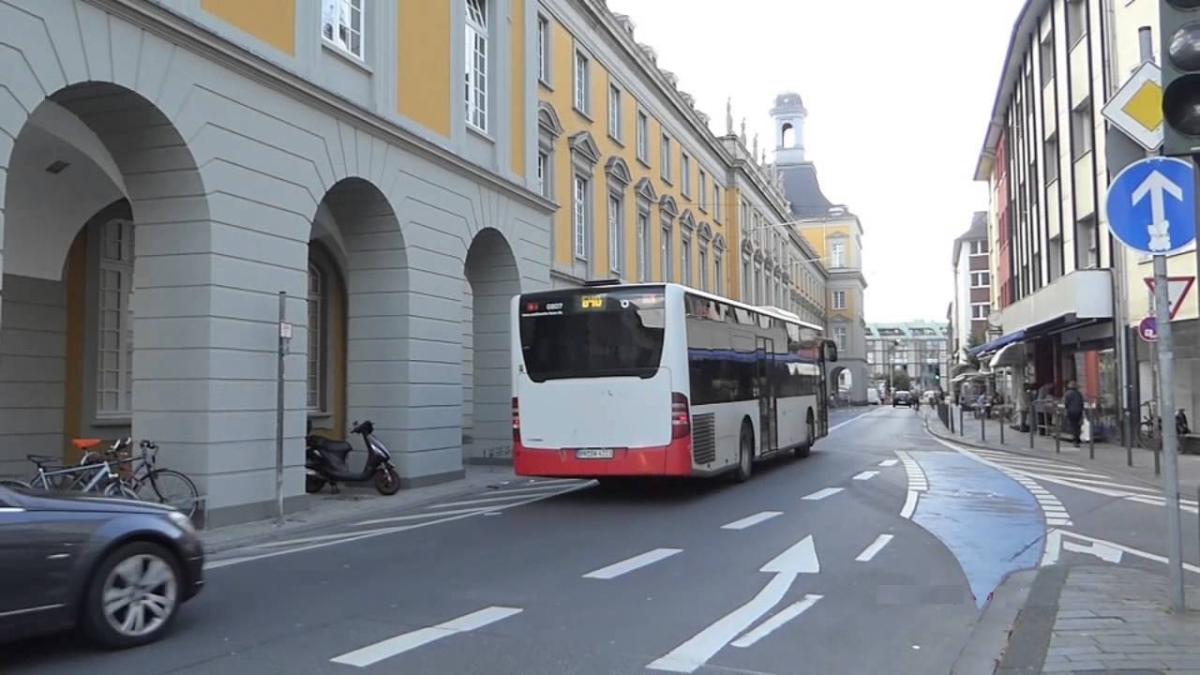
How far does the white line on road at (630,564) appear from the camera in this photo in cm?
848

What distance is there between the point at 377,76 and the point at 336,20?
1051 millimetres

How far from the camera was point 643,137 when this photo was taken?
3609 cm

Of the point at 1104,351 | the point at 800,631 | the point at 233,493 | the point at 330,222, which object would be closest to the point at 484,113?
the point at 330,222

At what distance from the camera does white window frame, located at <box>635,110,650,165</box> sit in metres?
35.4

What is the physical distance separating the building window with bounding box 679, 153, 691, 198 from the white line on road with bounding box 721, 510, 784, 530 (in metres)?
30.1

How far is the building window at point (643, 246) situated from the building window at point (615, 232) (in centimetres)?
195

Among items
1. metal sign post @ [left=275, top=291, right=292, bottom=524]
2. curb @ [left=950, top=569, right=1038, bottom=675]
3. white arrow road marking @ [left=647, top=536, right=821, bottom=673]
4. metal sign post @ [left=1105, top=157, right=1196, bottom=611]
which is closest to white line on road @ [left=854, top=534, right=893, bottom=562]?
white arrow road marking @ [left=647, top=536, right=821, bottom=673]

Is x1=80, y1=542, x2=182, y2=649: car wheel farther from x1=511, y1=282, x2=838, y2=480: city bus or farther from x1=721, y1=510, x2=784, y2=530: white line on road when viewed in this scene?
x1=511, y1=282, x2=838, y2=480: city bus

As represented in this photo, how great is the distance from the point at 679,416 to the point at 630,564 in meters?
4.55

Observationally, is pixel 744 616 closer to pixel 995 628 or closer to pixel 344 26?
pixel 995 628

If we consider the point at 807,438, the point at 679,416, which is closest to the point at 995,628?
the point at 679,416

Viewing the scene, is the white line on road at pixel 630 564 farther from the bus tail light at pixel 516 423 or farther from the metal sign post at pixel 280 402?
the metal sign post at pixel 280 402

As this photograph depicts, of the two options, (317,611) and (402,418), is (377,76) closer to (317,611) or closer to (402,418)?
(402,418)

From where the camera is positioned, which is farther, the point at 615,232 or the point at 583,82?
the point at 615,232
